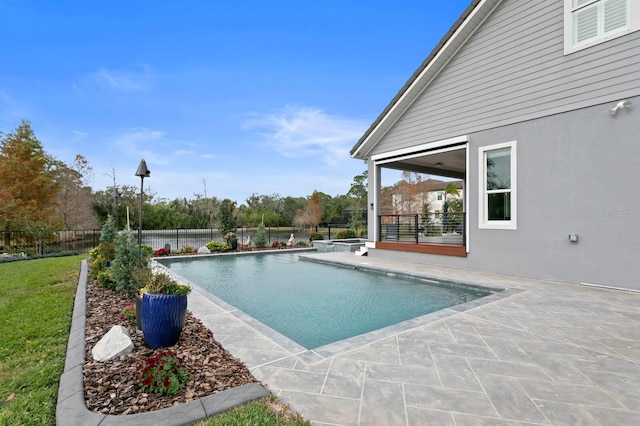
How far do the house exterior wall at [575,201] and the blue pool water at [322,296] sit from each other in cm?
179

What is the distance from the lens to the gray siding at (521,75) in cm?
570

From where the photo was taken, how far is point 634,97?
5422 mm

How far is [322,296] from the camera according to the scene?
607 cm

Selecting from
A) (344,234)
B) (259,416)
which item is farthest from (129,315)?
(344,234)

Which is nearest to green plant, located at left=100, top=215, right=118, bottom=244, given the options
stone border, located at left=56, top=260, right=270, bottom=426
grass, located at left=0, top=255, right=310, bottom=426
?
grass, located at left=0, top=255, right=310, bottom=426

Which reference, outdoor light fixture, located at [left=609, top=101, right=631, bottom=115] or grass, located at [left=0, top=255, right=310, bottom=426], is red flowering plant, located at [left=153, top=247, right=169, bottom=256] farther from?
outdoor light fixture, located at [left=609, top=101, right=631, bottom=115]

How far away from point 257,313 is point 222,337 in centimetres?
154

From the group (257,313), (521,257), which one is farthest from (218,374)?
(521,257)

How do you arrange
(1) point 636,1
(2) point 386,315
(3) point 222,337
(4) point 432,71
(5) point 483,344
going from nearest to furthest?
(5) point 483,344 < (3) point 222,337 < (2) point 386,315 < (1) point 636,1 < (4) point 432,71

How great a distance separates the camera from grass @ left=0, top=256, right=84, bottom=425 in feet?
7.10

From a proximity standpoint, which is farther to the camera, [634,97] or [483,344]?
[634,97]

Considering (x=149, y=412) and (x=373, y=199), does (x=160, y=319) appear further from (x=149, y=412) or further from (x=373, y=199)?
(x=373, y=199)

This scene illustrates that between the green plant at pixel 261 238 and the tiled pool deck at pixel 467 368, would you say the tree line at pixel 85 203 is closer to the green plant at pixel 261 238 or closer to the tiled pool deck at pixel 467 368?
the green plant at pixel 261 238

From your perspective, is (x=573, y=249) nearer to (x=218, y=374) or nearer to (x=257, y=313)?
(x=257, y=313)
